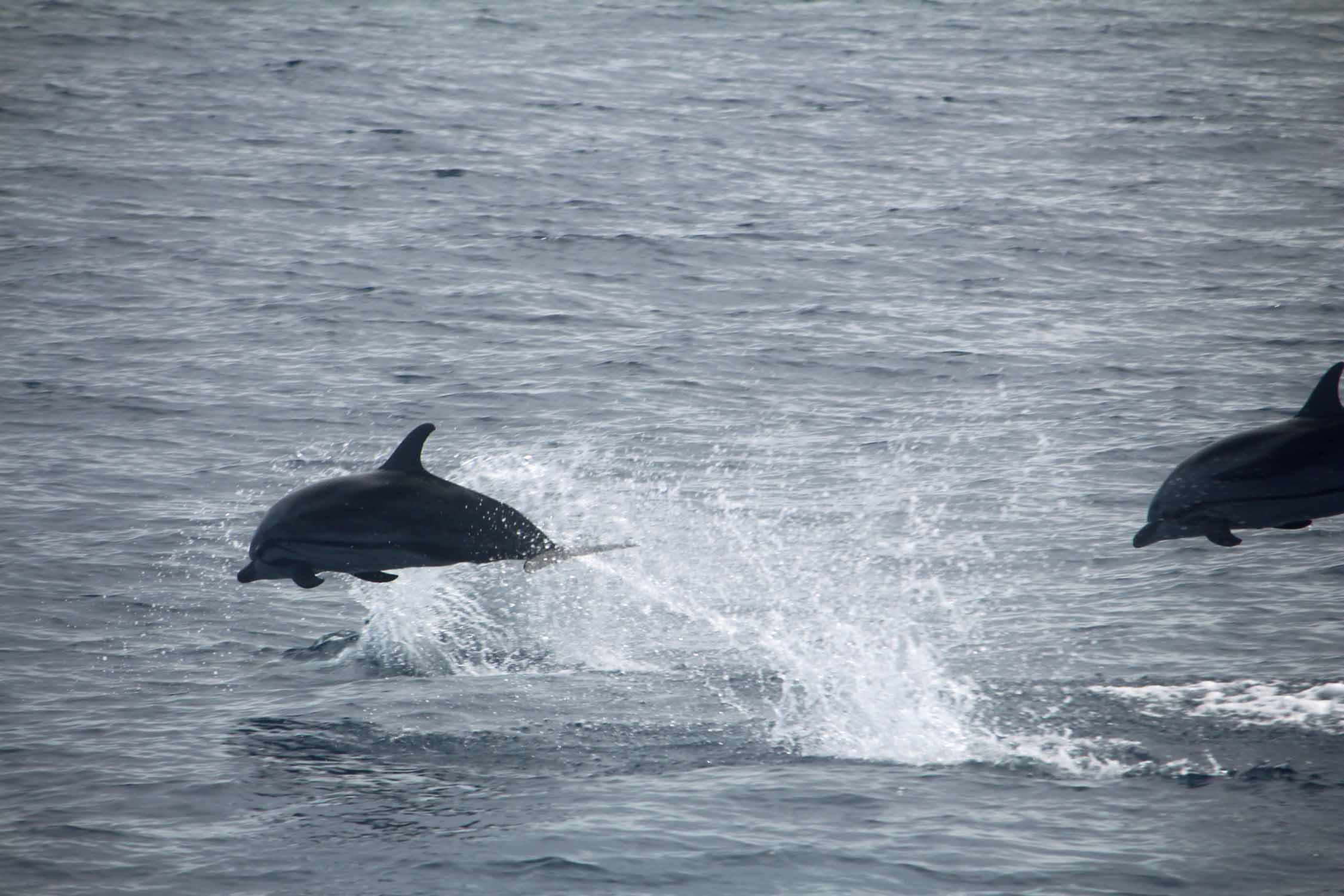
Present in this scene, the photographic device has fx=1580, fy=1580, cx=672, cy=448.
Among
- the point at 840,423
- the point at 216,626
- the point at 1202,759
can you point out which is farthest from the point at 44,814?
the point at 840,423

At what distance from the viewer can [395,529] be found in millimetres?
9586

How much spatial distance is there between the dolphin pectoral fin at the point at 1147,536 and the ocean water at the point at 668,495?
5.01 ft

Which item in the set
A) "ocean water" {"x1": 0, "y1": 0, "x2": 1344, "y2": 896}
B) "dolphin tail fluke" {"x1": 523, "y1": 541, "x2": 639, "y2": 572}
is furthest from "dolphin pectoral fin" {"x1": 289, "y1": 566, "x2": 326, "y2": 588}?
"dolphin tail fluke" {"x1": 523, "y1": 541, "x2": 639, "y2": 572}

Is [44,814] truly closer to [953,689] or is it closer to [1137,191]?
[953,689]

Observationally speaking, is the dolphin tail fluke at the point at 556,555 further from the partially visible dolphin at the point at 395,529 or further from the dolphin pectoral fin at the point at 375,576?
the dolphin pectoral fin at the point at 375,576

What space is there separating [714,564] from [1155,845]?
19.8ft

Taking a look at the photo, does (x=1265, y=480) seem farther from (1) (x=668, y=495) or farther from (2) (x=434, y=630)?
(1) (x=668, y=495)

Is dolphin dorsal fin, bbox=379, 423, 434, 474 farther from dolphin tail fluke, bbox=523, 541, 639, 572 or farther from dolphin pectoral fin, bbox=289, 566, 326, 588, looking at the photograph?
dolphin tail fluke, bbox=523, 541, 639, 572

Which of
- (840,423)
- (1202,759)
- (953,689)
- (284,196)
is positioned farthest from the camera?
(284,196)

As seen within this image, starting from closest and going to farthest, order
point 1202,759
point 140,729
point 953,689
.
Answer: point 1202,759 → point 140,729 → point 953,689

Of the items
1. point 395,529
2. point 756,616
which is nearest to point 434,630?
point 756,616

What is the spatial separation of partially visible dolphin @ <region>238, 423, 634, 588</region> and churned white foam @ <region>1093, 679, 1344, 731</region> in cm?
422

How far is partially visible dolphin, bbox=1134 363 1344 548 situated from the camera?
899 cm

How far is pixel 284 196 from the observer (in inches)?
1216
